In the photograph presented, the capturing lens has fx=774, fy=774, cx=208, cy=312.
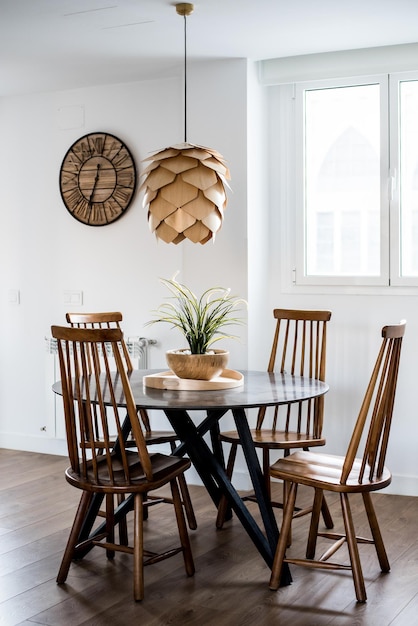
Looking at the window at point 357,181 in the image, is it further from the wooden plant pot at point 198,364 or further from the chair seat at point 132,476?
the chair seat at point 132,476

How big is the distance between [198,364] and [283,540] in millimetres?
792

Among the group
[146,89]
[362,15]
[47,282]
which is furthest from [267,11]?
[47,282]

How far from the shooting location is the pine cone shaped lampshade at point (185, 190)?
3148 millimetres

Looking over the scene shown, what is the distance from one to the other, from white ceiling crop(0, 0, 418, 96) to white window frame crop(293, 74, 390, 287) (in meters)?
0.24

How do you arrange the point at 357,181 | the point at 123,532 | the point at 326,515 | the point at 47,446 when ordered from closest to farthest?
the point at 123,532, the point at 326,515, the point at 357,181, the point at 47,446

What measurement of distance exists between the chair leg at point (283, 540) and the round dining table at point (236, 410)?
5 centimetres

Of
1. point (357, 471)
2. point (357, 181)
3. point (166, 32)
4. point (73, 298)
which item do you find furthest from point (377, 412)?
point (73, 298)

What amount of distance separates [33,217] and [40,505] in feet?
6.62

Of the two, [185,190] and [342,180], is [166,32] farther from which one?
[342,180]

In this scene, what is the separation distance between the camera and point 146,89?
4.73 m

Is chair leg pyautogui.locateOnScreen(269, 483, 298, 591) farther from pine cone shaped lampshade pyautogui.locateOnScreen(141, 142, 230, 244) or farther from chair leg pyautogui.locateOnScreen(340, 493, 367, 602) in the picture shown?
pine cone shaped lampshade pyautogui.locateOnScreen(141, 142, 230, 244)

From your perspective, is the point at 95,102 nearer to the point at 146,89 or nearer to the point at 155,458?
the point at 146,89

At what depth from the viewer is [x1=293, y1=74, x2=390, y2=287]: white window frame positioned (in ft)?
14.0

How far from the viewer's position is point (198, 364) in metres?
3.24
